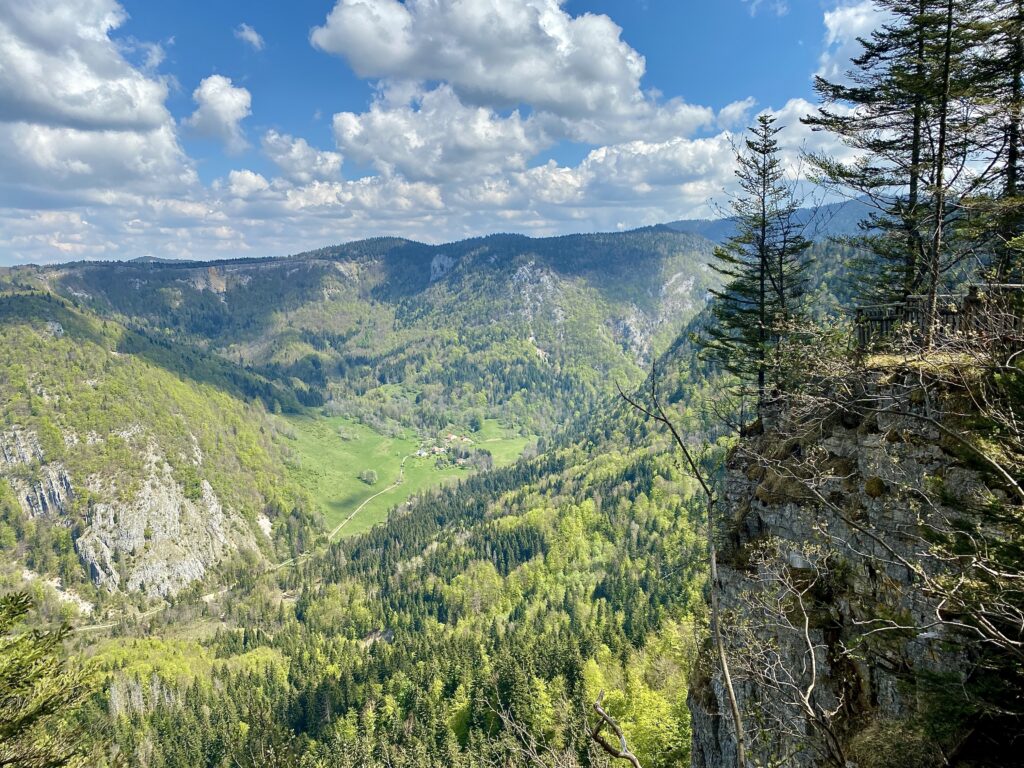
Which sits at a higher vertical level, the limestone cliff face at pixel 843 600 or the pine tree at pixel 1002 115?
the pine tree at pixel 1002 115

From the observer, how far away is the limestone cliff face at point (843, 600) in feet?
38.3

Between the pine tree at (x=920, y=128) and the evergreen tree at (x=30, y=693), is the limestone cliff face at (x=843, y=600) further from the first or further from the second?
the evergreen tree at (x=30, y=693)

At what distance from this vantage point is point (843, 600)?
15250 millimetres

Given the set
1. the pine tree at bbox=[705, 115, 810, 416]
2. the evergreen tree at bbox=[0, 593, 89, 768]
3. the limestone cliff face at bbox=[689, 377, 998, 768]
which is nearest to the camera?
→ the limestone cliff face at bbox=[689, 377, 998, 768]

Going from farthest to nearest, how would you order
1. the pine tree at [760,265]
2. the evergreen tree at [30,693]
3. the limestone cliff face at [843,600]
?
the pine tree at [760,265], the evergreen tree at [30,693], the limestone cliff face at [843,600]

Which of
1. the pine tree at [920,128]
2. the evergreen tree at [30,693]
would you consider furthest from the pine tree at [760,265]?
the evergreen tree at [30,693]

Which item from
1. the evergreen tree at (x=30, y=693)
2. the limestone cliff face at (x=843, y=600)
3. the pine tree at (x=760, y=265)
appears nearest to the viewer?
the limestone cliff face at (x=843, y=600)

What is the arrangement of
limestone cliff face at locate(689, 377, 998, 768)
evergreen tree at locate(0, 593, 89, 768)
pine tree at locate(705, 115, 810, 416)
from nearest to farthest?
limestone cliff face at locate(689, 377, 998, 768)
evergreen tree at locate(0, 593, 89, 768)
pine tree at locate(705, 115, 810, 416)

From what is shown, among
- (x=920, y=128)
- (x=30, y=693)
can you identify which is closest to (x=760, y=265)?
(x=920, y=128)

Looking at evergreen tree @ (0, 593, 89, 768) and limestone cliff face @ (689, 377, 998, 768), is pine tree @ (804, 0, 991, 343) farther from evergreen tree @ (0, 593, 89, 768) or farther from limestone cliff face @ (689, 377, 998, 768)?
evergreen tree @ (0, 593, 89, 768)

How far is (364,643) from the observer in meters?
136

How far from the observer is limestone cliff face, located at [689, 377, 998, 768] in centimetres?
1168

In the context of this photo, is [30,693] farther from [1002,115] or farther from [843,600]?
[1002,115]

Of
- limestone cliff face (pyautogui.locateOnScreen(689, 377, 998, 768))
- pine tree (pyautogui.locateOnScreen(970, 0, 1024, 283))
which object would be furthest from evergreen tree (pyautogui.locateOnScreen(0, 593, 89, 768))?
pine tree (pyautogui.locateOnScreen(970, 0, 1024, 283))
